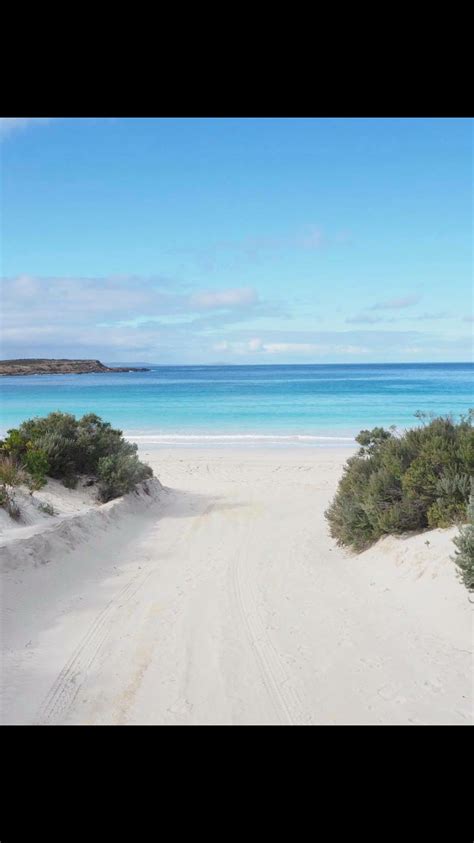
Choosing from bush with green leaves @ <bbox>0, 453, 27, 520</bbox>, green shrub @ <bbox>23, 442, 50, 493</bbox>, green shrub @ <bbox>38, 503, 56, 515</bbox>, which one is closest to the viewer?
bush with green leaves @ <bbox>0, 453, 27, 520</bbox>

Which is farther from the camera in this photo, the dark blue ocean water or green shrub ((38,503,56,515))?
the dark blue ocean water

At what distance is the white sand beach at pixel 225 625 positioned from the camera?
3668 millimetres

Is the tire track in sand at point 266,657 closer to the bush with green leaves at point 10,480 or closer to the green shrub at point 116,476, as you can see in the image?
the bush with green leaves at point 10,480

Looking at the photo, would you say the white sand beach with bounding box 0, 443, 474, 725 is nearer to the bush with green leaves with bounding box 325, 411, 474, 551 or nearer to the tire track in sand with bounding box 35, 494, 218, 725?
the tire track in sand with bounding box 35, 494, 218, 725

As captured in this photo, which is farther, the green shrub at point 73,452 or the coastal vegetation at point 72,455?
the green shrub at point 73,452

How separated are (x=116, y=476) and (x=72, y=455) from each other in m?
0.98

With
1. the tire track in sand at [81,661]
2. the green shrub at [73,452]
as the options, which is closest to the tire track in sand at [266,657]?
the tire track in sand at [81,661]

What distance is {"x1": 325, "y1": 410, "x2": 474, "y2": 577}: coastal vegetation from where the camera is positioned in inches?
249

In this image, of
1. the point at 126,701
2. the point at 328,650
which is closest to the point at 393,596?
the point at 328,650

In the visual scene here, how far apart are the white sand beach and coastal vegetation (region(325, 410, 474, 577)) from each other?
247mm

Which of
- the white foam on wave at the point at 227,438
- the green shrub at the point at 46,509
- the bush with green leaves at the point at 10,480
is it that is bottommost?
the white foam on wave at the point at 227,438

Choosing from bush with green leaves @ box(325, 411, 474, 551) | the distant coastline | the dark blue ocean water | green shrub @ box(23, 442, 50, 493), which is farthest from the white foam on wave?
the distant coastline
